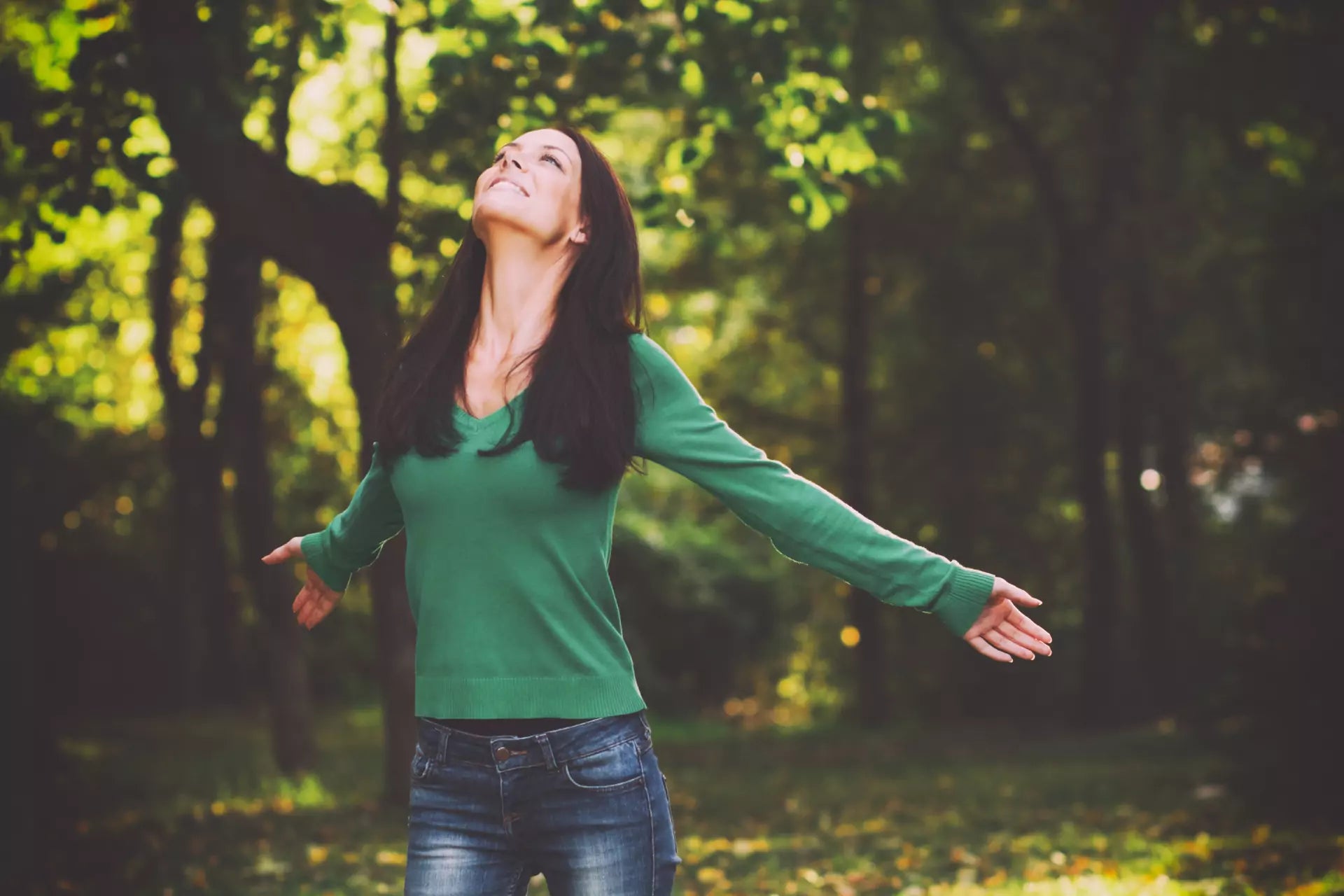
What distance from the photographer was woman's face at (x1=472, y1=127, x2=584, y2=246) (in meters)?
3.00

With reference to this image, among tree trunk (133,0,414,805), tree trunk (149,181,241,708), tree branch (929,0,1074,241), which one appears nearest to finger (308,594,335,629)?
tree trunk (133,0,414,805)

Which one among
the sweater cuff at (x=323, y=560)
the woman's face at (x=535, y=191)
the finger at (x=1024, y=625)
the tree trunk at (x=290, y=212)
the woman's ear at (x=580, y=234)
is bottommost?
the finger at (x=1024, y=625)

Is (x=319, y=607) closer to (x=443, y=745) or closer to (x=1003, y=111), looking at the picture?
(x=443, y=745)

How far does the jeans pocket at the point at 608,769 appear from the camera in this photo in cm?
270

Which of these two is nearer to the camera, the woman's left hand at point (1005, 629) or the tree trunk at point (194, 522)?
the woman's left hand at point (1005, 629)

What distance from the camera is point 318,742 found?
1584cm

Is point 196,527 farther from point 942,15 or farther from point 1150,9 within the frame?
point 1150,9

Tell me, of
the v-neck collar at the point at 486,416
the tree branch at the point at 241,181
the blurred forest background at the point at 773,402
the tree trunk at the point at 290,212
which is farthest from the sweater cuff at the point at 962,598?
the tree branch at the point at 241,181

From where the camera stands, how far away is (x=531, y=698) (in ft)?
8.86

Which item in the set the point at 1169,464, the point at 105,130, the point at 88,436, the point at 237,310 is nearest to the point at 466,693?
the point at 105,130

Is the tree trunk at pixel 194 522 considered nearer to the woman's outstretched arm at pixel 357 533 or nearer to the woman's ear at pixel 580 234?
the woman's outstretched arm at pixel 357 533

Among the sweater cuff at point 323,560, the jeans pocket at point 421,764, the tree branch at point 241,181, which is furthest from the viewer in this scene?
the tree branch at point 241,181

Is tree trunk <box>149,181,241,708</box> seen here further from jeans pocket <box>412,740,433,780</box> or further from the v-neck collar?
jeans pocket <box>412,740,433,780</box>

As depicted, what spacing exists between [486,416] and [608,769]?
70 centimetres
